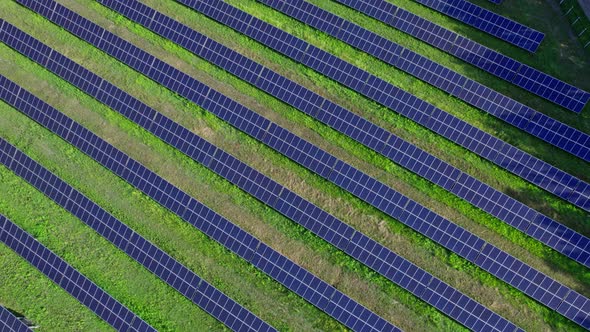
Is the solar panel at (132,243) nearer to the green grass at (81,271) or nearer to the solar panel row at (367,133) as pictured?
the green grass at (81,271)

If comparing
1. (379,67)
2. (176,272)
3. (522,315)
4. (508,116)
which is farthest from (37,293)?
(508,116)

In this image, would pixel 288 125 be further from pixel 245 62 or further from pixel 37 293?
pixel 37 293

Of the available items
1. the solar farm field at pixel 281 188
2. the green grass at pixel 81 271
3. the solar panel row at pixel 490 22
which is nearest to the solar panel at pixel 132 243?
the solar farm field at pixel 281 188

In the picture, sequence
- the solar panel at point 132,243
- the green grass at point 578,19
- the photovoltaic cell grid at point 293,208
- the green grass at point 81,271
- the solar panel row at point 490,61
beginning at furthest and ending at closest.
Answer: the green grass at point 578,19, the solar panel row at point 490,61, the green grass at point 81,271, the solar panel at point 132,243, the photovoltaic cell grid at point 293,208

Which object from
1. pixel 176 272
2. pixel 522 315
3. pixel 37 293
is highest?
pixel 522 315

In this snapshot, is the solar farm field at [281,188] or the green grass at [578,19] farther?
the green grass at [578,19]

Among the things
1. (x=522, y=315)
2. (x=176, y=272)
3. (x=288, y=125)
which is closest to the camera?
(x=522, y=315)

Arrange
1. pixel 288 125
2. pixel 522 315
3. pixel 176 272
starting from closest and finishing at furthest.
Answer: pixel 522 315, pixel 176 272, pixel 288 125
